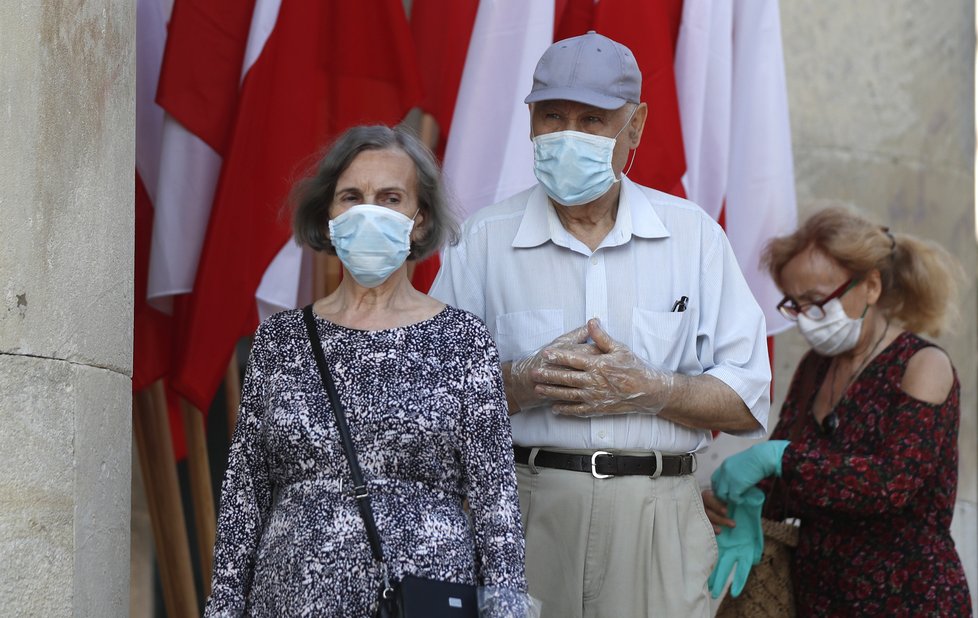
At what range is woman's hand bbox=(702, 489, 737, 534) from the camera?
4227mm

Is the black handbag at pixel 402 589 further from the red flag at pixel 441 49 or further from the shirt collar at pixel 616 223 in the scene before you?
the red flag at pixel 441 49

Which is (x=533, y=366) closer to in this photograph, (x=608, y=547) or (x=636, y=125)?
(x=608, y=547)

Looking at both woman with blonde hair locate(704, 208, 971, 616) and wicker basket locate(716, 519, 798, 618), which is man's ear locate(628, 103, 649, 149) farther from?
wicker basket locate(716, 519, 798, 618)

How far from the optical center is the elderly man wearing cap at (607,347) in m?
3.37

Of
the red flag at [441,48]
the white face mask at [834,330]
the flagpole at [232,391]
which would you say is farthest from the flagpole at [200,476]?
the white face mask at [834,330]

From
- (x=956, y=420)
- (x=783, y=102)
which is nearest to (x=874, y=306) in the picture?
(x=956, y=420)

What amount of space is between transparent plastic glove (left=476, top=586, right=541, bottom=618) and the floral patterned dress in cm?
153

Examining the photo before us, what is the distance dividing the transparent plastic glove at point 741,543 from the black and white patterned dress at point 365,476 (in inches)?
58.0

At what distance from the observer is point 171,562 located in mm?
4707

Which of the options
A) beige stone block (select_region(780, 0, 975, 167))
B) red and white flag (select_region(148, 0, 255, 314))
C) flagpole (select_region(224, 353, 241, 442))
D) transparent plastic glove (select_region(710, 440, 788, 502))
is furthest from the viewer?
beige stone block (select_region(780, 0, 975, 167))

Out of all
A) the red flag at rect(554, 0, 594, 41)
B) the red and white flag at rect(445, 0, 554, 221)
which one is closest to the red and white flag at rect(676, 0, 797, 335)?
the red flag at rect(554, 0, 594, 41)

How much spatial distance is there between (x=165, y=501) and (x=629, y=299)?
202 cm

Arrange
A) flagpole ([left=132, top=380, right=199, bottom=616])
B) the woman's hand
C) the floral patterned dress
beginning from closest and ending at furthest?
the floral patterned dress < the woman's hand < flagpole ([left=132, top=380, right=199, bottom=616])

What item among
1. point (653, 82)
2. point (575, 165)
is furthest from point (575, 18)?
point (575, 165)
